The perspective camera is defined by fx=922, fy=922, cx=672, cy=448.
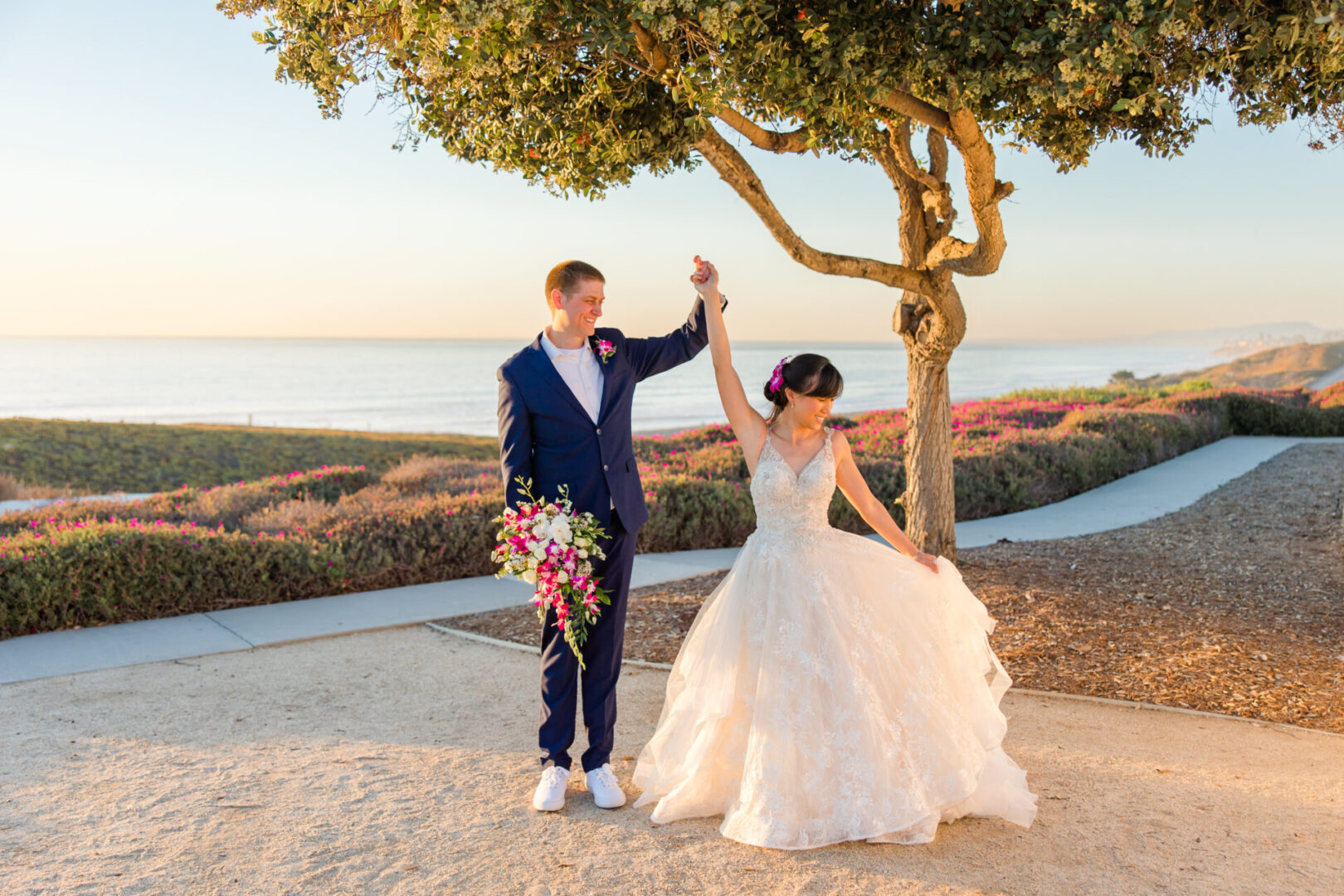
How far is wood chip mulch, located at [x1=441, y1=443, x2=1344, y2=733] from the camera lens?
17.7 feet

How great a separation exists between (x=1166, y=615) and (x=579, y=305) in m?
5.13

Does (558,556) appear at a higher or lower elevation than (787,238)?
lower

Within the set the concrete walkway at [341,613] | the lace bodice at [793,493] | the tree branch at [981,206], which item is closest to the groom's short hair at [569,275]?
the lace bodice at [793,493]

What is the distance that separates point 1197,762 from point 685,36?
424cm

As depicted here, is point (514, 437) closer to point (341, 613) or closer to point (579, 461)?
point (579, 461)

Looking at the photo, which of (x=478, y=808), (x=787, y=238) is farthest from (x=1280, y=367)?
(x=478, y=808)

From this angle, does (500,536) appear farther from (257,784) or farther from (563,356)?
(257,784)

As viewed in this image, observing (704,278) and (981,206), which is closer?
(704,278)

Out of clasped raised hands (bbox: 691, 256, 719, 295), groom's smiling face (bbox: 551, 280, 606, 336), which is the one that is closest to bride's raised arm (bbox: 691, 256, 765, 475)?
clasped raised hands (bbox: 691, 256, 719, 295)

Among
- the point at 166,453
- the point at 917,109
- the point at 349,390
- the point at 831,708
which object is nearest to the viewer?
the point at 831,708

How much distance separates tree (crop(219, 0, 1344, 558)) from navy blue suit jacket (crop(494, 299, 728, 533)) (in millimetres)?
1318

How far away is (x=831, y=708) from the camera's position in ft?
11.7

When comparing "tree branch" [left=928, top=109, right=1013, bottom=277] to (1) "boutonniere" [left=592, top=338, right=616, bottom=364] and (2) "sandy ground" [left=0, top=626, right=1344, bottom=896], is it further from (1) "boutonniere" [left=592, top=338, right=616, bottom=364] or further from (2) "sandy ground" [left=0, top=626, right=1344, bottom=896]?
(1) "boutonniere" [left=592, top=338, right=616, bottom=364]

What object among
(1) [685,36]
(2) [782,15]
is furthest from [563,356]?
(2) [782,15]
